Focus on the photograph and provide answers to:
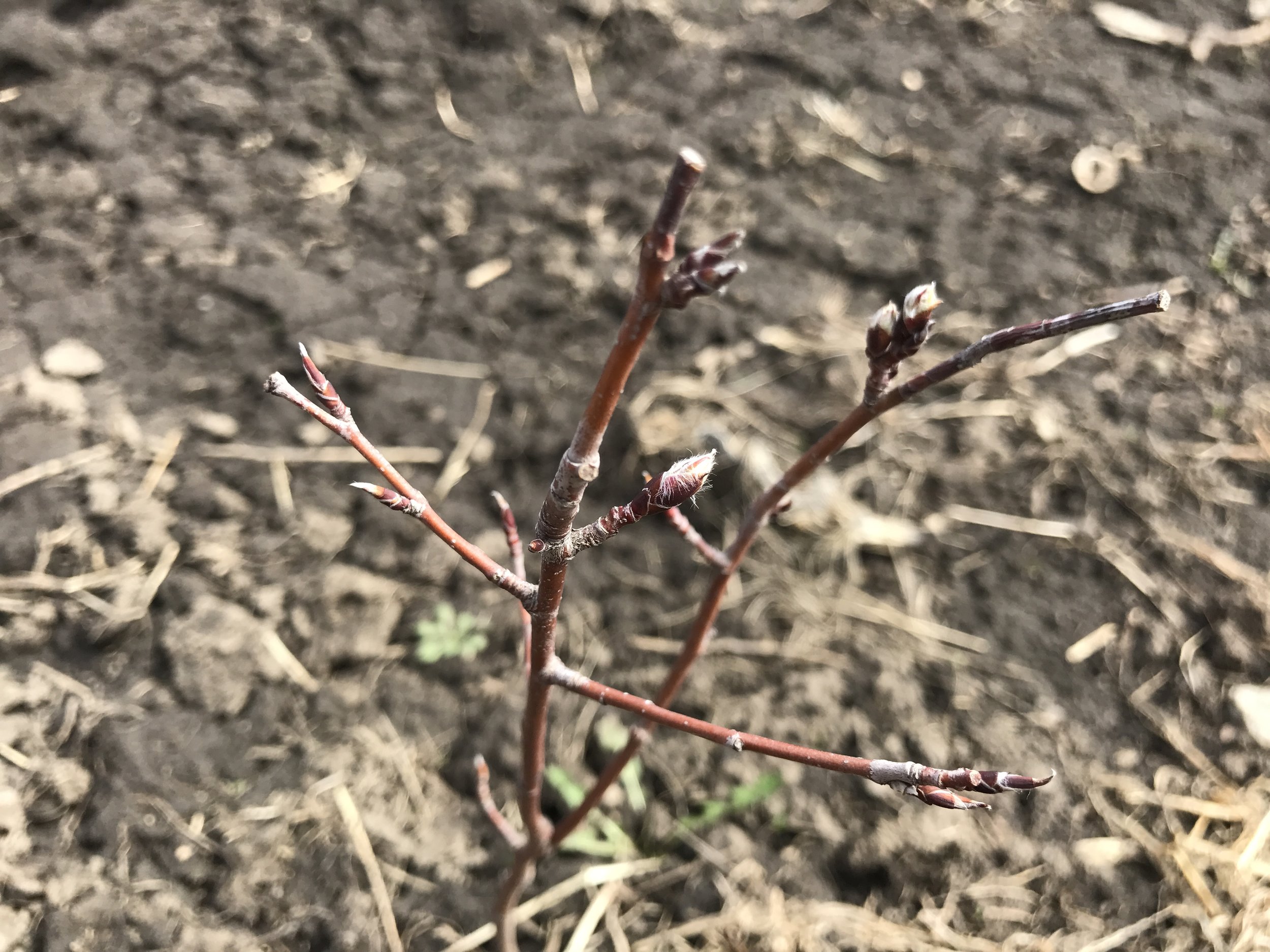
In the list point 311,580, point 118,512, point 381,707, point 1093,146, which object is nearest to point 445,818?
point 381,707

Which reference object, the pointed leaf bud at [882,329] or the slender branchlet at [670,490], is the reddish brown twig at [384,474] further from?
the pointed leaf bud at [882,329]

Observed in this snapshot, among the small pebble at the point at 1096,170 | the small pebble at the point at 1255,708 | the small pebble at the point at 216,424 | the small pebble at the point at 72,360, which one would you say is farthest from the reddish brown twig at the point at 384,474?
the small pebble at the point at 1096,170

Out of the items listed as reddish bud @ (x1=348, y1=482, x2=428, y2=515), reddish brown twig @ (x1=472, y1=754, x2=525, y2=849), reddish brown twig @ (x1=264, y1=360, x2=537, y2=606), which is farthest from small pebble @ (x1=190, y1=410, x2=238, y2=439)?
reddish bud @ (x1=348, y1=482, x2=428, y2=515)

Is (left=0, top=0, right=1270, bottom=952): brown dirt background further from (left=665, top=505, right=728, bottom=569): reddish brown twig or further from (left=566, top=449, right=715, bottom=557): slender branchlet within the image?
(left=566, top=449, right=715, bottom=557): slender branchlet

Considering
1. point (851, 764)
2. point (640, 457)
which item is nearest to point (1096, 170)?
point (640, 457)

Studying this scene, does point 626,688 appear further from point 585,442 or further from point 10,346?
point 10,346

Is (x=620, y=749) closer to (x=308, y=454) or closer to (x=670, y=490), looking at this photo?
(x=308, y=454)
